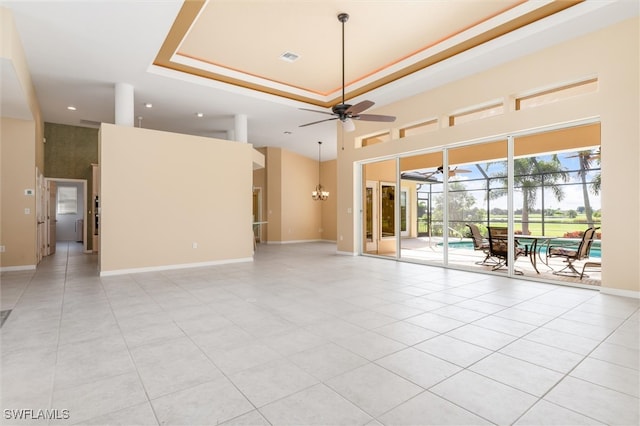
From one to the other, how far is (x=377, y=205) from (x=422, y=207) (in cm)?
118

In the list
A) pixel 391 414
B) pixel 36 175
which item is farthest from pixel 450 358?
pixel 36 175

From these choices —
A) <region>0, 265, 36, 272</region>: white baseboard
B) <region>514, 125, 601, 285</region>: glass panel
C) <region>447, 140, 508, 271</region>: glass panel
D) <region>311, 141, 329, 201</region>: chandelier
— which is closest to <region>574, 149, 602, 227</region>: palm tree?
<region>514, 125, 601, 285</region>: glass panel

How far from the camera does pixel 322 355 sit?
2615 millimetres

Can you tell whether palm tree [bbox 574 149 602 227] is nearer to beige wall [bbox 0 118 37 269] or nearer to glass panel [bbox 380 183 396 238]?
glass panel [bbox 380 183 396 238]

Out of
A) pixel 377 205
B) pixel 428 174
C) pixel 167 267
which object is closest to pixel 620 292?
pixel 428 174

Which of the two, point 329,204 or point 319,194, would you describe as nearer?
point 319,194

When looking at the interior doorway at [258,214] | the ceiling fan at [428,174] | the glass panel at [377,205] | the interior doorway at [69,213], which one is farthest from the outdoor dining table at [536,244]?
the interior doorway at [69,213]

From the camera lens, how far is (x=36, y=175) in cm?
695

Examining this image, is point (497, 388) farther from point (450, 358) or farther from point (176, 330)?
point (176, 330)

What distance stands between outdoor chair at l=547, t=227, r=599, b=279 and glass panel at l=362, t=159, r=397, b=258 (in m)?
3.62

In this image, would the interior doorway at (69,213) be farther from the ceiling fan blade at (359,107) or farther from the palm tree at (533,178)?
the palm tree at (533,178)

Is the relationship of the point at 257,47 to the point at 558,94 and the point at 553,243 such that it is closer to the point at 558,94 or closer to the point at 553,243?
the point at 558,94

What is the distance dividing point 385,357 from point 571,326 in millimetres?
2095

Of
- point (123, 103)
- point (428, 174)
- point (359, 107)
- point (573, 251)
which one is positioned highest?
point (123, 103)
